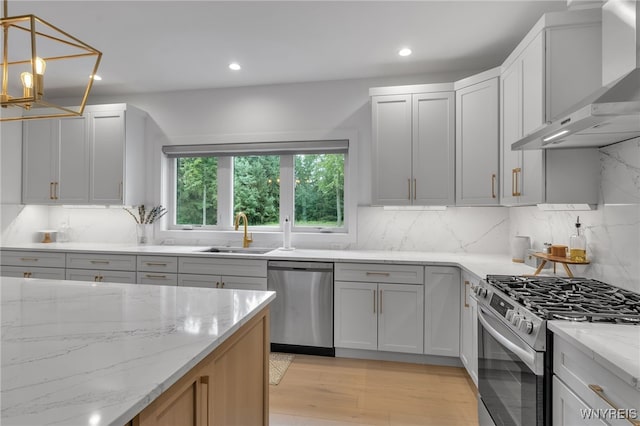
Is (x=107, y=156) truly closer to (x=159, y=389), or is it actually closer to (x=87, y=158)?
(x=87, y=158)

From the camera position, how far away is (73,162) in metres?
3.74

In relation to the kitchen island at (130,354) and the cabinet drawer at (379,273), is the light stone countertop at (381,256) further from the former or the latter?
the kitchen island at (130,354)

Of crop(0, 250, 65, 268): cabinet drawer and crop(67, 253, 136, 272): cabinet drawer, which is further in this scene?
crop(0, 250, 65, 268): cabinet drawer

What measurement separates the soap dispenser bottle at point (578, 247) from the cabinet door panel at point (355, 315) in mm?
1416

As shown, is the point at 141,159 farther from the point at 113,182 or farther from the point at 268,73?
the point at 268,73

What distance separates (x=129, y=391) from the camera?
743 millimetres

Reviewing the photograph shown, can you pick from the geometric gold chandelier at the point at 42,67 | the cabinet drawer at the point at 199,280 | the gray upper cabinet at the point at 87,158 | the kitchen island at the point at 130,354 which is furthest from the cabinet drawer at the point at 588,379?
the gray upper cabinet at the point at 87,158

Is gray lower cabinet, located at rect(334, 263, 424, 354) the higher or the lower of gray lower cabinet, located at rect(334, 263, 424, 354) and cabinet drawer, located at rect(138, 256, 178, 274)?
the lower

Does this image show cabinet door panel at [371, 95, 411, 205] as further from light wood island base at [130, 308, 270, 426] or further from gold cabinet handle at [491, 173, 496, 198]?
light wood island base at [130, 308, 270, 426]

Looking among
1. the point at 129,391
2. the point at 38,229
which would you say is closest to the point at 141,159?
the point at 38,229

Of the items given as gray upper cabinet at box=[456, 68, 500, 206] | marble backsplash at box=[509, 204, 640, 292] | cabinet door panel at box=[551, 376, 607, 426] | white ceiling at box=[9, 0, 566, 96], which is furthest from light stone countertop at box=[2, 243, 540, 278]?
white ceiling at box=[9, 0, 566, 96]

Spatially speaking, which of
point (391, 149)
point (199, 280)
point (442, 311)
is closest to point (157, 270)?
point (199, 280)

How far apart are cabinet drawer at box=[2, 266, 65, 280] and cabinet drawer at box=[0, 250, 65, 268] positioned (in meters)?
0.03

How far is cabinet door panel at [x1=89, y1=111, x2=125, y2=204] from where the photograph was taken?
364cm
